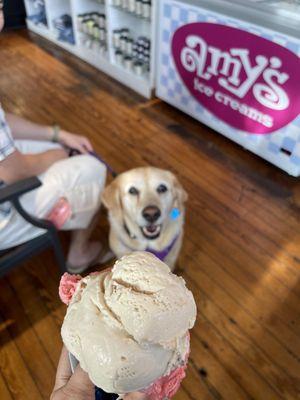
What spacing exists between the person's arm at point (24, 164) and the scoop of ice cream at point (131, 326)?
0.66m

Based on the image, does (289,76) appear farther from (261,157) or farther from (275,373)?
(275,373)

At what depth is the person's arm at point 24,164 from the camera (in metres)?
1.05

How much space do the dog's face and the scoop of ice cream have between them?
0.80 metres

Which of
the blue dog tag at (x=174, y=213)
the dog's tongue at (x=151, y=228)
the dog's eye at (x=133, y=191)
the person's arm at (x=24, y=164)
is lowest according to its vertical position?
the dog's tongue at (x=151, y=228)

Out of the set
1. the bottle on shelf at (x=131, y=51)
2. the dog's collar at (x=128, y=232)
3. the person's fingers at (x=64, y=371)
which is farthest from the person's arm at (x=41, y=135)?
the bottle on shelf at (x=131, y=51)

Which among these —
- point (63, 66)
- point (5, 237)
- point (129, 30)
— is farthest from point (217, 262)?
point (63, 66)

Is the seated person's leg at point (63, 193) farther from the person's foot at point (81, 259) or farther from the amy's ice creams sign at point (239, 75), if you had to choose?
the amy's ice creams sign at point (239, 75)

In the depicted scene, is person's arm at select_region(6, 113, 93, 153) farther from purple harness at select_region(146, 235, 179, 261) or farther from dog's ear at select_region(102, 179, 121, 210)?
purple harness at select_region(146, 235, 179, 261)

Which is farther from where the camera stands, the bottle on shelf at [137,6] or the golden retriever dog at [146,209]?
the bottle on shelf at [137,6]

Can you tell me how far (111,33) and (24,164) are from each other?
8.96 ft

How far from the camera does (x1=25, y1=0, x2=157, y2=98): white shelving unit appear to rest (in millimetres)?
3107

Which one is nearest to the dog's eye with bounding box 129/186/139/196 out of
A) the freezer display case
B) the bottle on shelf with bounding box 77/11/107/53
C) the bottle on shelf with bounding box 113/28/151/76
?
the freezer display case

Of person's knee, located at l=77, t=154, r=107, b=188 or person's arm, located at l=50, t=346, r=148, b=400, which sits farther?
person's knee, located at l=77, t=154, r=107, b=188

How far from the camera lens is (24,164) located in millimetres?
1133
